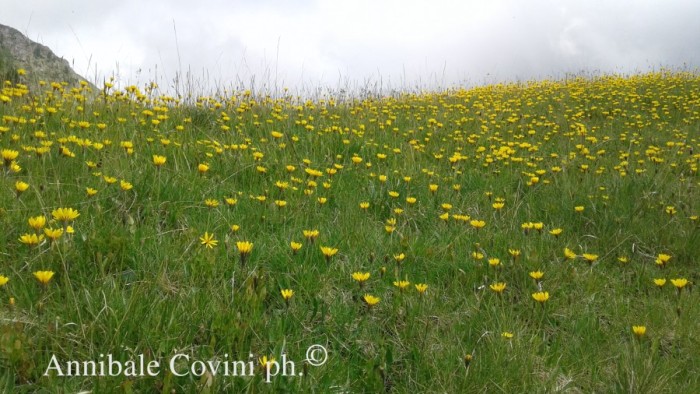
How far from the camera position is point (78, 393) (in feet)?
5.34

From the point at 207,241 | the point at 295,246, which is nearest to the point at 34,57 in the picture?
the point at 207,241

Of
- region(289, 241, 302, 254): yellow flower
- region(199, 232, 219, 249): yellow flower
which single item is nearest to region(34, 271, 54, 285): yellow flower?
region(199, 232, 219, 249): yellow flower

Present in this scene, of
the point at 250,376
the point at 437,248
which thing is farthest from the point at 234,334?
the point at 437,248

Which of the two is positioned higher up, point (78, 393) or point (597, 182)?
point (597, 182)

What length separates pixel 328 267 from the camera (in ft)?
8.73

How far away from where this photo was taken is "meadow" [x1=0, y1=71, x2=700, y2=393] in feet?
6.46

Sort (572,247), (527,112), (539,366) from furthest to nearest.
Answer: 1. (527,112)
2. (572,247)
3. (539,366)

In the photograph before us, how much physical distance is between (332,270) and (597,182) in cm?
303

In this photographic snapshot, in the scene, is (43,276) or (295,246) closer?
(43,276)

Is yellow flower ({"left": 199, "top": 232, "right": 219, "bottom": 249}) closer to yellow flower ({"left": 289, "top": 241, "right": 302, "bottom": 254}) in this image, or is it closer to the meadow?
the meadow

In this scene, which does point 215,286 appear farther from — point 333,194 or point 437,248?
point 333,194

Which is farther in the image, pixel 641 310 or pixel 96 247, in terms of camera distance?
pixel 641 310

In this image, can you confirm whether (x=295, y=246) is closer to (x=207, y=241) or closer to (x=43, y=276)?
(x=207, y=241)

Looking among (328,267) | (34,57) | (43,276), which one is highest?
(34,57)
